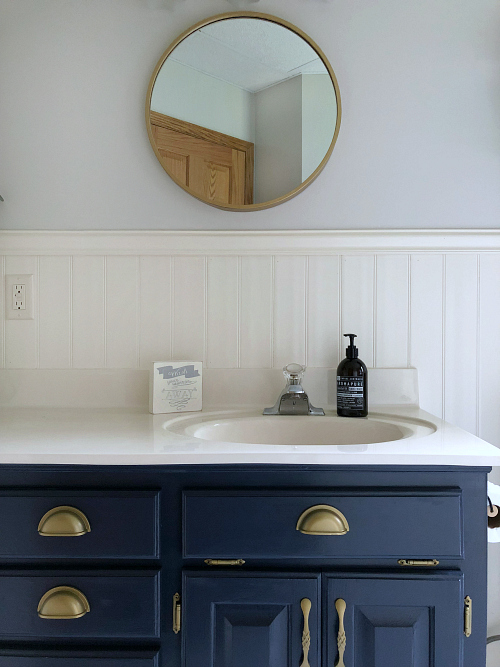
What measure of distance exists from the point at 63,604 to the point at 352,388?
775 millimetres

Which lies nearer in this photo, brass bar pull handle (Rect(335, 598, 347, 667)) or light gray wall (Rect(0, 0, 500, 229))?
brass bar pull handle (Rect(335, 598, 347, 667))

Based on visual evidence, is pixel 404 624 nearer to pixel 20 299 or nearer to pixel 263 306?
pixel 263 306

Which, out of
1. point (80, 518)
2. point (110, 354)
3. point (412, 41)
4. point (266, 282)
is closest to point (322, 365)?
point (266, 282)

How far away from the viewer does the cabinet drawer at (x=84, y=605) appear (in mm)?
848

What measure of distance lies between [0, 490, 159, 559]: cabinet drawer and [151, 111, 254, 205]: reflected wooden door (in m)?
0.85

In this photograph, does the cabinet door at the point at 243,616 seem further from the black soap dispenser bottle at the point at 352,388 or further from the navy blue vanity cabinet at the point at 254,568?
the black soap dispenser bottle at the point at 352,388

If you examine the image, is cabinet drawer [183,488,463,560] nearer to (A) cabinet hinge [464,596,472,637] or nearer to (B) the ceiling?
(A) cabinet hinge [464,596,472,637]

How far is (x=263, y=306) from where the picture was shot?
1401 millimetres

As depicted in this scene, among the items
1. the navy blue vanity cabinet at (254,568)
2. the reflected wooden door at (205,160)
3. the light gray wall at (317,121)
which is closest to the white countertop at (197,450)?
the navy blue vanity cabinet at (254,568)

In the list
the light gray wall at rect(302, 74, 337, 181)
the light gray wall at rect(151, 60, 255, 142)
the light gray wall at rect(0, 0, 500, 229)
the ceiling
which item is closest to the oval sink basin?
the light gray wall at rect(0, 0, 500, 229)

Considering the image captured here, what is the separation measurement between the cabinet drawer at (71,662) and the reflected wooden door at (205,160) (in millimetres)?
1072

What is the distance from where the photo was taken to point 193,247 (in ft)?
4.57

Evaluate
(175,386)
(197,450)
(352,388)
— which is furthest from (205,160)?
(197,450)

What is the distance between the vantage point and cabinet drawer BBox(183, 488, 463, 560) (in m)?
0.84
